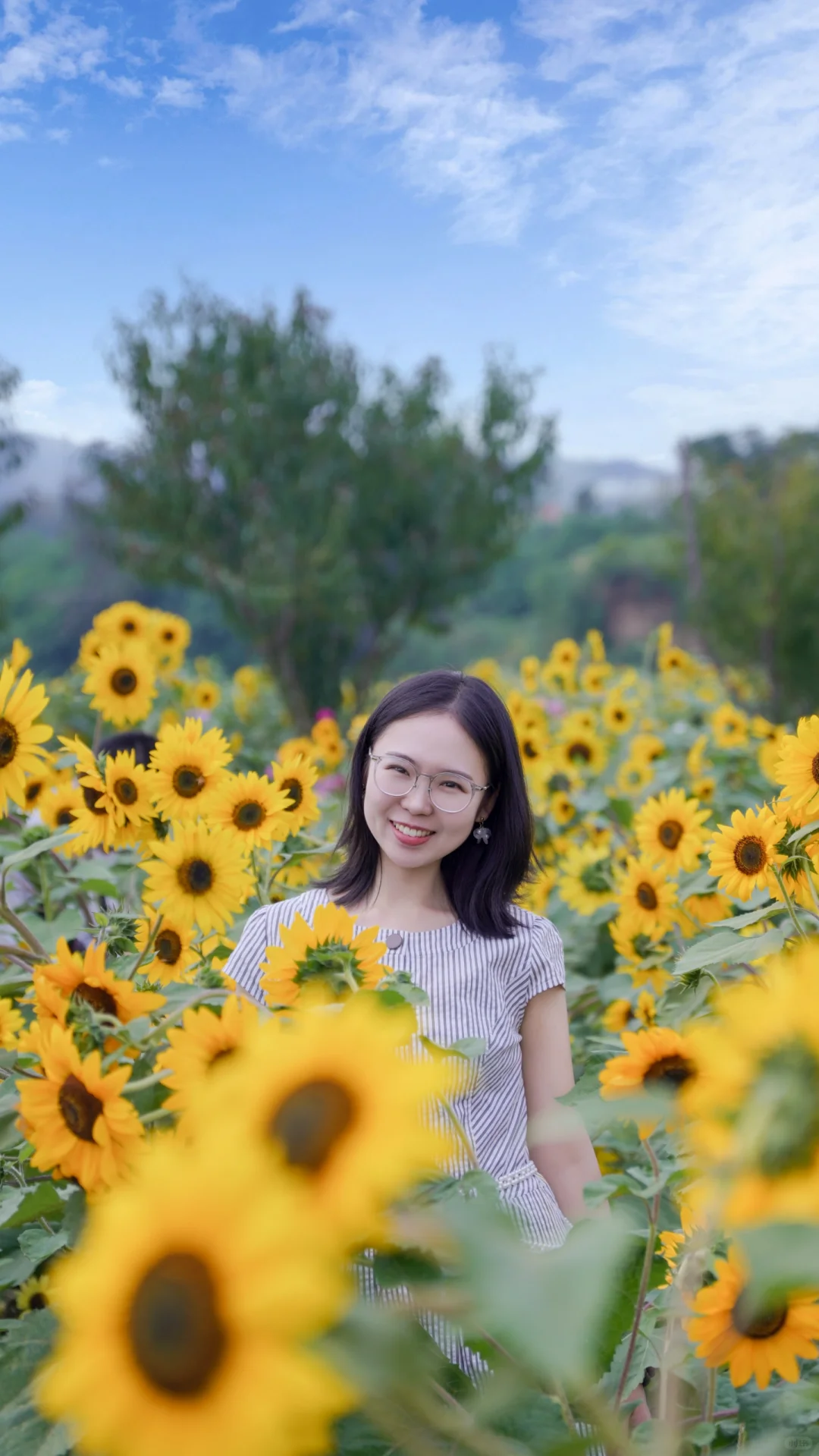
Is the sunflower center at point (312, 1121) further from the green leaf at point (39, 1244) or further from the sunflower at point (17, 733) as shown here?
the sunflower at point (17, 733)

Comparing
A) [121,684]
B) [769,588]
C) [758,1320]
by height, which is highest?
[769,588]

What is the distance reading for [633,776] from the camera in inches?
154

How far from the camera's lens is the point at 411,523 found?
1248cm

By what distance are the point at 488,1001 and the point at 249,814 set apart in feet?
1.29

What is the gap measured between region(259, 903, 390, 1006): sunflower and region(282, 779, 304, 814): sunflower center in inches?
37.8

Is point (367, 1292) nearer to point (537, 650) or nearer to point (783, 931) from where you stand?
point (783, 931)

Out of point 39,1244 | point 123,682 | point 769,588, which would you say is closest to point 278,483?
point 769,588

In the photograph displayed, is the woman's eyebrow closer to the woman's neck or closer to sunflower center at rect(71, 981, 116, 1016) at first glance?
the woman's neck

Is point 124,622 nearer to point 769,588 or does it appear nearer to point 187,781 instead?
point 187,781

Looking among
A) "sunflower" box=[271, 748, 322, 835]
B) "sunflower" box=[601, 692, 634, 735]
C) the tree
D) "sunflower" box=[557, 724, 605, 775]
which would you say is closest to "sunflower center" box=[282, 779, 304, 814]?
"sunflower" box=[271, 748, 322, 835]

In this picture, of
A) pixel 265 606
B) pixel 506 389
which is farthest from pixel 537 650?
pixel 265 606

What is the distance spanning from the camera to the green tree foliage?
1098 cm

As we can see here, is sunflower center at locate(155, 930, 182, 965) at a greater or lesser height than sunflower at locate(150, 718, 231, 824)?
lesser

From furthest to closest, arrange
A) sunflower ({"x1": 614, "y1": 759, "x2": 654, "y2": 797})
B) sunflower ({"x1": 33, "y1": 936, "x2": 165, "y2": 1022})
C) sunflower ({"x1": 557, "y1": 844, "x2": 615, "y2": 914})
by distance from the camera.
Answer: sunflower ({"x1": 614, "y1": 759, "x2": 654, "y2": 797}) → sunflower ({"x1": 557, "y1": 844, "x2": 615, "y2": 914}) → sunflower ({"x1": 33, "y1": 936, "x2": 165, "y2": 1022})
